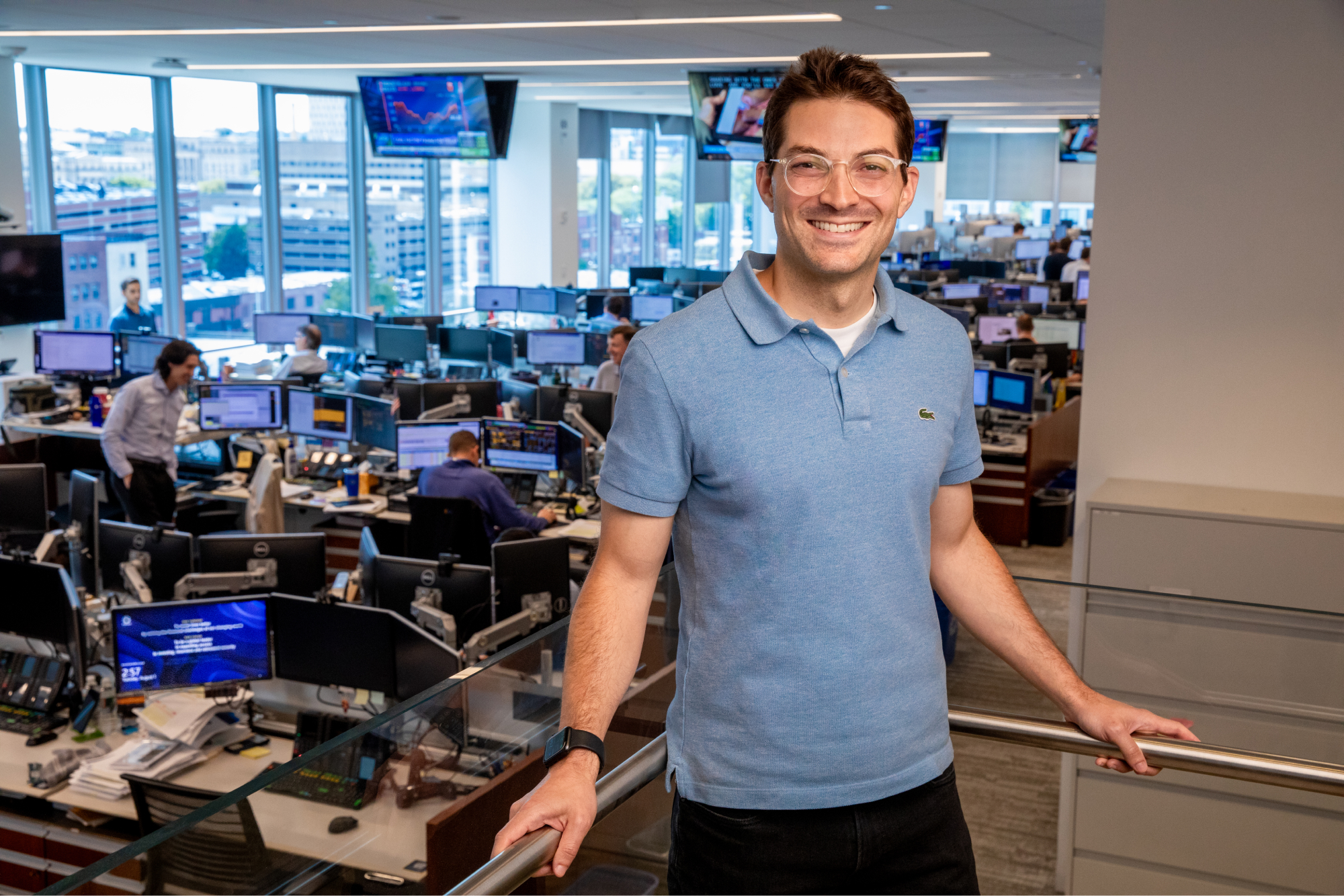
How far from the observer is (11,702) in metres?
4.30

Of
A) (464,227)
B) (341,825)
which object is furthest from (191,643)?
(464,227)

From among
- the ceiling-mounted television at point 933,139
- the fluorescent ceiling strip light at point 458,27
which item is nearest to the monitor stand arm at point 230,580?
the fluorescent ceiling strip light at point 458,27

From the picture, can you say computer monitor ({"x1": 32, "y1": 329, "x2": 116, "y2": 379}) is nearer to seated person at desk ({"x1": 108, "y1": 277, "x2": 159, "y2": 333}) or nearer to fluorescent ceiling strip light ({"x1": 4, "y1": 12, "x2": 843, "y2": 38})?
seated person at desk ({"x1": 108, "y1": 277, "x2": 159, "y2": 333})

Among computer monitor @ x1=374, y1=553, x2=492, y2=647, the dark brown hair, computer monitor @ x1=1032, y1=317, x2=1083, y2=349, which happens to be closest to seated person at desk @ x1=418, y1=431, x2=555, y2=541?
computer monitor @ x1=374, y1=553, x2=492, y2=647

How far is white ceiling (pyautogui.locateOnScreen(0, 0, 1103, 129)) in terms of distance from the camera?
6406mm

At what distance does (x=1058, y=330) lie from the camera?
38.5 feet

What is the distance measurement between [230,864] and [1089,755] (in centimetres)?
178

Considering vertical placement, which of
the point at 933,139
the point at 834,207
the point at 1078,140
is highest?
the point at 1078,140

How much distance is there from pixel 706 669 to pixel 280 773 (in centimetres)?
64

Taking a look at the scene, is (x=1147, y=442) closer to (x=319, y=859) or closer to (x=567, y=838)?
(x=319, y=859)

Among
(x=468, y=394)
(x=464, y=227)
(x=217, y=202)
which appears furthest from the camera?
(x=464, y=227)

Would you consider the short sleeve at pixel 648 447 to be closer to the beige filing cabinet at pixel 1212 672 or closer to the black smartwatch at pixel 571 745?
the black smartwatch at pixel 571 745

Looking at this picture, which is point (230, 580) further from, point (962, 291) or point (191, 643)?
point (962, 291)

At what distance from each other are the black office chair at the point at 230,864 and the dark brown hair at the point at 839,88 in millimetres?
1486
